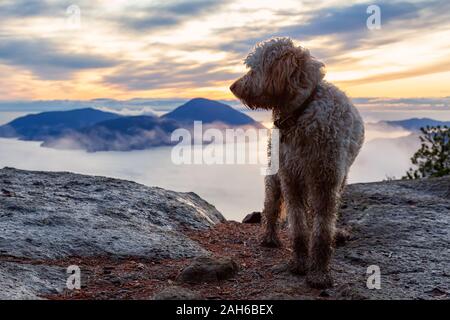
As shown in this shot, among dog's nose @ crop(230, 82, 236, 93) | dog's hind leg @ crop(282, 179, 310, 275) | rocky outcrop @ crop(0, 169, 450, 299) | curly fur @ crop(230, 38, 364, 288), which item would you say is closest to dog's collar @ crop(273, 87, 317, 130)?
curly fur @ crop(230, 38, 364, 288)

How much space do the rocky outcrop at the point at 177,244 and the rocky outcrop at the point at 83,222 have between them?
0.07ft

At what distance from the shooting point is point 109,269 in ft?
29.8

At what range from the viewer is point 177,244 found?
415 inches

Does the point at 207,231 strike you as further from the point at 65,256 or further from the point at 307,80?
the point at 307,80

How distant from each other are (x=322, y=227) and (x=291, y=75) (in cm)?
240

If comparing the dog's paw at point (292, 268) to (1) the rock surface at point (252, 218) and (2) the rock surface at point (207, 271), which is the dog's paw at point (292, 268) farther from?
(1) the rock surface at point (252, 218)

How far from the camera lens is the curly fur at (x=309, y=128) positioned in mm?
8039

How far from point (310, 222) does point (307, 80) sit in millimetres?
2476

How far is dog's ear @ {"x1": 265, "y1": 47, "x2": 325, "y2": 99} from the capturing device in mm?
7969

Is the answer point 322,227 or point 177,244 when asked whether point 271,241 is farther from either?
point 322,227

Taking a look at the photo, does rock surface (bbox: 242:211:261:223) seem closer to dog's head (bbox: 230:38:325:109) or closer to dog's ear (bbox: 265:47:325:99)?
dog's head (bbox: 230:38:325:109)

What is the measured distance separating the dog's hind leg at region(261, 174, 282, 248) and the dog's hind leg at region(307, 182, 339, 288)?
6.80ft

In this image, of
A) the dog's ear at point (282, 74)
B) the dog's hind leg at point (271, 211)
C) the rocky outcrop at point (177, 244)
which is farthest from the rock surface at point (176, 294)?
the dog's hind leg at point (271, 211)
